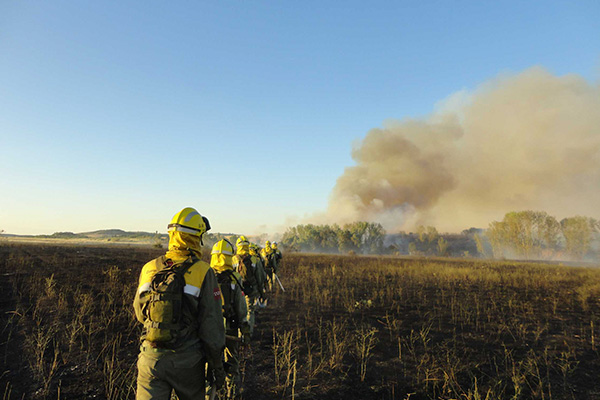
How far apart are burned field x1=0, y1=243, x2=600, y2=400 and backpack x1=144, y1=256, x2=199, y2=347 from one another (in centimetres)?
231

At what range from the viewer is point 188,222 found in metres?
2.81

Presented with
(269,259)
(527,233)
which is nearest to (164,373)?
(269,259)

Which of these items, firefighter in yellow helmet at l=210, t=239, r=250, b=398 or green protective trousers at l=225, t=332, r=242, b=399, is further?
firefighter in yellow helmet at l=210, t=239, r=250, b=398

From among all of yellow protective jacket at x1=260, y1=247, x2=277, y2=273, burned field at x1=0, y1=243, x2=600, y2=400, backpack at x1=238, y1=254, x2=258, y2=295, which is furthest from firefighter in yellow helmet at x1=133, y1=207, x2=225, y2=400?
yellow protective jacket at x1=260, y1=247, x2=277, y2=273

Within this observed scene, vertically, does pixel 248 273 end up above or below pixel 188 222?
below

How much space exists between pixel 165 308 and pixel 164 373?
61cm

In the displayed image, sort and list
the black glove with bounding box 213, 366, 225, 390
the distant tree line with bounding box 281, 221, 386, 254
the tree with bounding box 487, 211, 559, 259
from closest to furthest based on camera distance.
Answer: the black glove with bounding box 213, 366, 225, 390 → the tree with bounding box 487, 211, 559, 259 → the distant tree line with bounding box 281, 221, 386, 254

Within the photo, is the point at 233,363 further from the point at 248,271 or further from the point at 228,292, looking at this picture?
the point at 248,271

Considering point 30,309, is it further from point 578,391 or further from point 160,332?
point 578,391

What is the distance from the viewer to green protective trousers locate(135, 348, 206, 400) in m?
2.48

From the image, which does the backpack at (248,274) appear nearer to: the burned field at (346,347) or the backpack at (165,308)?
the burned field at (346,347)

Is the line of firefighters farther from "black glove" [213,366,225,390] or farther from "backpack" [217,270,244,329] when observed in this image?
"backpack" [217,270,244,329]

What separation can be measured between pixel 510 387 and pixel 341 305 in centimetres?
598

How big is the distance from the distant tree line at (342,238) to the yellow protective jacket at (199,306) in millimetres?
101060
